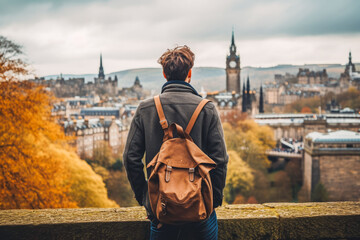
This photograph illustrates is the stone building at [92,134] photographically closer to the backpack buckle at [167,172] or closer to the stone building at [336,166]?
the stone building at [336,166]

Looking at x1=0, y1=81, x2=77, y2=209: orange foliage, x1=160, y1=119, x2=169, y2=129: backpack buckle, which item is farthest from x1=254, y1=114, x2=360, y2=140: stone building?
x1=160, y1=119, x2=169, y2=129: backpack buckle

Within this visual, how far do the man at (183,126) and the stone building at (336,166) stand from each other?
93.0ft

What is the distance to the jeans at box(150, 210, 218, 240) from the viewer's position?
2.40 meters

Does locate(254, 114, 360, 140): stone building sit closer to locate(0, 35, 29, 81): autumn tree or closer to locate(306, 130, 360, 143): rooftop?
locate(306, 130, 360, 143): rooftop

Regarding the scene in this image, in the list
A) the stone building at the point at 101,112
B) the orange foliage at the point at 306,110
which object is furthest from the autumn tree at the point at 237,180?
the orange foliage at the point at 306,110

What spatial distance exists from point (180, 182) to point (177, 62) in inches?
30.9

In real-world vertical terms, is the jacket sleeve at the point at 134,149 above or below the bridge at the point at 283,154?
above

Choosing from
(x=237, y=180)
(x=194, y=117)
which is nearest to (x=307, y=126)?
(x=237, y=180)

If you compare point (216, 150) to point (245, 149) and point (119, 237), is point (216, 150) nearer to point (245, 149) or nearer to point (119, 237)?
point (119, 237)

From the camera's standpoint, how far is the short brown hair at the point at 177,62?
248 centimetres

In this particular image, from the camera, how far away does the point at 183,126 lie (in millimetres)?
2412

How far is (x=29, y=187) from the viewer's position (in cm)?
845

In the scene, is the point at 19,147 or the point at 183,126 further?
the point at 19,147

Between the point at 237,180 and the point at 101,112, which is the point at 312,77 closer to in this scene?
the point at 101,112
